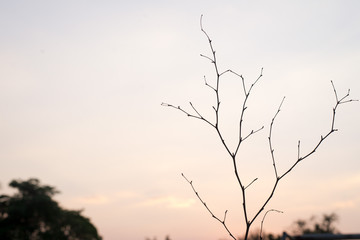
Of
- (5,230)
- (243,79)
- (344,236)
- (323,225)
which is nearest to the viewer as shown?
(243,79)

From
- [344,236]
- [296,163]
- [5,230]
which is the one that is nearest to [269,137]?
[296,163]

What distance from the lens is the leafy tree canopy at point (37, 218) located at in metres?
27.3

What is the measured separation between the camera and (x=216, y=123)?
69.8 inches

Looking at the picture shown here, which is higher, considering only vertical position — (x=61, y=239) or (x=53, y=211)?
(x=53, y=211)

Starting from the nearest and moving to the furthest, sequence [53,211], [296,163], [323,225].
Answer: [296,163] → [53,211] → [323,225]

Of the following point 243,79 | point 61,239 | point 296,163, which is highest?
point 61,239

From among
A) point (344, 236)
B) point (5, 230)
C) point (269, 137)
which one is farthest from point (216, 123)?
point (5, 230)

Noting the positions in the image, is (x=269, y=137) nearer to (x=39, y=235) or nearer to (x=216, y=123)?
(x=216, y=123)

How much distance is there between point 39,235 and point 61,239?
1.54m

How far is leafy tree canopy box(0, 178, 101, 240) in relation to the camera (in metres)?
27.3

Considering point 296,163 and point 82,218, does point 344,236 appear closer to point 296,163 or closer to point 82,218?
point 296,163

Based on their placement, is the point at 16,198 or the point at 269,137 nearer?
the point at 269,137

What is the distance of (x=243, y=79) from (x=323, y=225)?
55.1m

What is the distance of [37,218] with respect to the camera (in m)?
A: 28.2
